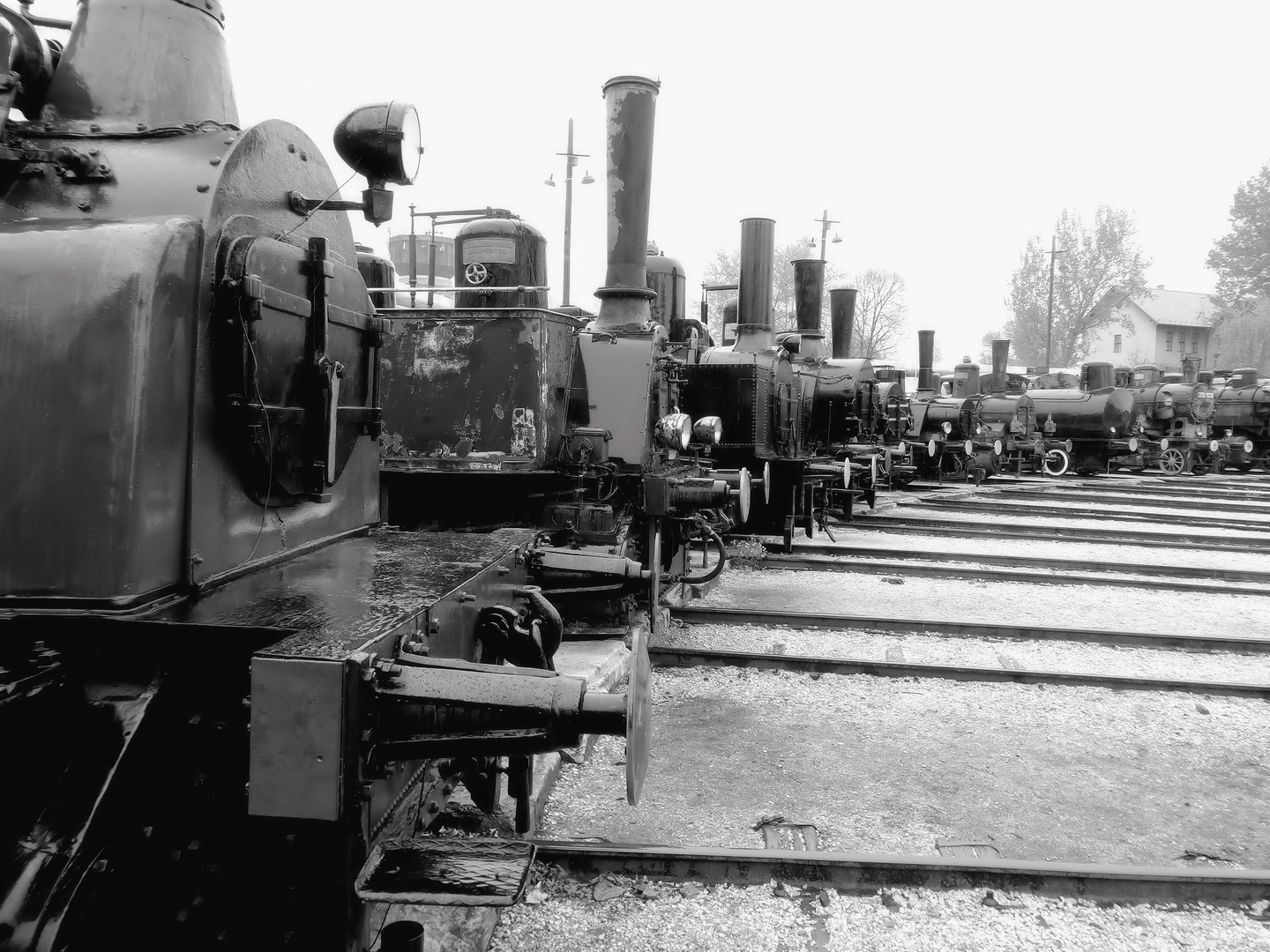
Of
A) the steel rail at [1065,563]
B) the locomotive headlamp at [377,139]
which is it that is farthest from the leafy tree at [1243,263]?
the locomotive headlamp at [377,139]

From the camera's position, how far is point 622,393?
5973 millimetres

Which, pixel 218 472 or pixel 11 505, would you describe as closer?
pixel 11 505

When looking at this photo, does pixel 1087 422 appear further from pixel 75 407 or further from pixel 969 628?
pixel 75 407

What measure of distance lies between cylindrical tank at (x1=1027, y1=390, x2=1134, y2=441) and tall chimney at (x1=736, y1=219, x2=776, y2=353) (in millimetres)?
14895

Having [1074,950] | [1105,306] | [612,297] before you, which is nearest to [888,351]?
[1105,306]

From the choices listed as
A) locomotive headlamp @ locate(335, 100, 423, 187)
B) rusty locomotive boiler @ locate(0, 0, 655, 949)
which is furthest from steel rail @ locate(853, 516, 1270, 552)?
rusty locomotive boiler @ locate(0, 0, 655, 949)

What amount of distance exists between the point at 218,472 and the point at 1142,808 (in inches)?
157

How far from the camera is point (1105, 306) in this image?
49000mm

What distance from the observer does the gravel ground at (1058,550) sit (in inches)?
405

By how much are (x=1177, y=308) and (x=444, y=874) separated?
2753 inches

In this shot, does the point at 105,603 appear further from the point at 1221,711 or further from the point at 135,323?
the point at 1221,711

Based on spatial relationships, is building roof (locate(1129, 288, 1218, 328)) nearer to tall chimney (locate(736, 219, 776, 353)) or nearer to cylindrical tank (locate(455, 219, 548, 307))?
tall chimney (locate(736, 219, 776, 353))

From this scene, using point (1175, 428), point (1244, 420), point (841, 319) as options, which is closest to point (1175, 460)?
point (1175, 428)

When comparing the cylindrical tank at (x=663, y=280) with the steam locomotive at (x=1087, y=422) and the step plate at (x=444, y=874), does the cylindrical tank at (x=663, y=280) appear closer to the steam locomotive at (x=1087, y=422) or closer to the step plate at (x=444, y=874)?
the step plate at (x=444, y=874)
